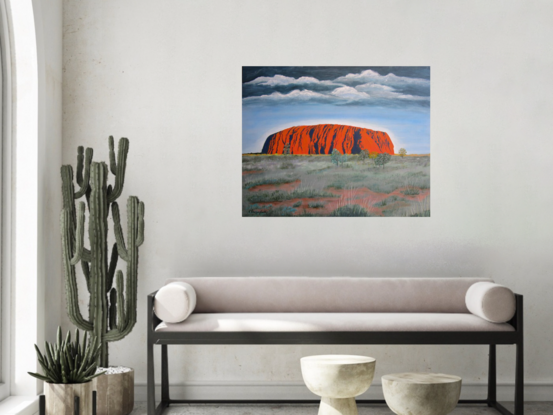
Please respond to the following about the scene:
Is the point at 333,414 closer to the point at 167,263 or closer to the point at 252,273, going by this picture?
the point at 252,273

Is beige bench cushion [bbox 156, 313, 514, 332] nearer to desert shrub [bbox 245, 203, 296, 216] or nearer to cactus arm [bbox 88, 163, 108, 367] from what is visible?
cactus arm [bbox 88, 163, 108, 367]

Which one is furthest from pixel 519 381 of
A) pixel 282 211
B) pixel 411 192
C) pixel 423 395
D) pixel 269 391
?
pixel 282 211

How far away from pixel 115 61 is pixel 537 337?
3579 millimetres

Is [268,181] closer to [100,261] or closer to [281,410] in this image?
[100,261]

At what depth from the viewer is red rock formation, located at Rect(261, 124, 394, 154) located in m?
→ 3.74

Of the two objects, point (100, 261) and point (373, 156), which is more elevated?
point (373, 156)

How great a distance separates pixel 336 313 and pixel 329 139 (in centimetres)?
125

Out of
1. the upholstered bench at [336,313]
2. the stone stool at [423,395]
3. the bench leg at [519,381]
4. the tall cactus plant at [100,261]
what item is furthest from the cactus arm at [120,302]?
the bench leg at [519,381]

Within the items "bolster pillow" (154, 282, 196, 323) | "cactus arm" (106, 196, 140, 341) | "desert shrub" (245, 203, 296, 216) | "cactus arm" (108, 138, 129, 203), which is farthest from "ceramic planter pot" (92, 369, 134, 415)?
"desert shrub" (245, 203, 296, 216)

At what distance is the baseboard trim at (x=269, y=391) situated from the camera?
11.8ft

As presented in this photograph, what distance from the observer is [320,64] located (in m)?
3.74

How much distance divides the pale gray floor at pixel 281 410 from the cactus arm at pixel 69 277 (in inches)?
27.7

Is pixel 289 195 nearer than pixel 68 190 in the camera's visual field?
No

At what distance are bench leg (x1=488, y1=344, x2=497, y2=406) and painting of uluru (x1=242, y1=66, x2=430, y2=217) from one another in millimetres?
1026
